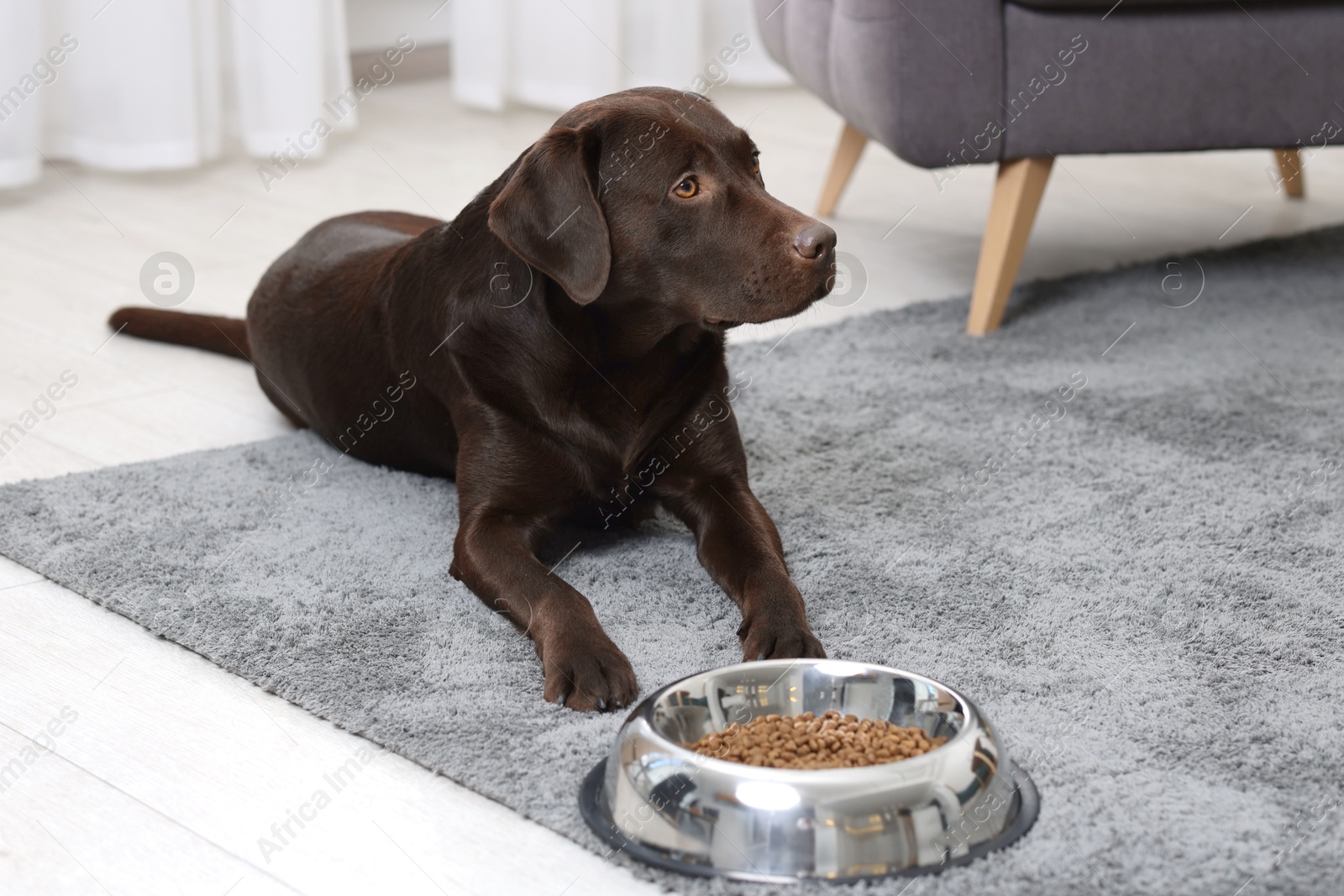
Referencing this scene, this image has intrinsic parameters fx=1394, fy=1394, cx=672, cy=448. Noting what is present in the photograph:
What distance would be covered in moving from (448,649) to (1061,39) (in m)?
1.98

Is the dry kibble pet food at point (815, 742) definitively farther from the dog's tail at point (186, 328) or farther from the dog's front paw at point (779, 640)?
the dog's tail at point (186, 328)

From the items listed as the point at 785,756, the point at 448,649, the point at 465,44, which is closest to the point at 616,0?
the point at 465,44

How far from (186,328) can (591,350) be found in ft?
4.63

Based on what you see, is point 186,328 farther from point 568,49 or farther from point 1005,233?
point 568,49

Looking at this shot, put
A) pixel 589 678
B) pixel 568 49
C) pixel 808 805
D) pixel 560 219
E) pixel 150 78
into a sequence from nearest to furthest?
pixel 808 805
pixel 589 678
pixel 560 219
pixel 150 78
pixel 568 49

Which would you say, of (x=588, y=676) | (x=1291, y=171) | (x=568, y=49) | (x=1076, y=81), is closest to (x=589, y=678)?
(x=588, y=676)

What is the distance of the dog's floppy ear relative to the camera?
1.72m

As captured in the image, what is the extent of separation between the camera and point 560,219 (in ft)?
5.67

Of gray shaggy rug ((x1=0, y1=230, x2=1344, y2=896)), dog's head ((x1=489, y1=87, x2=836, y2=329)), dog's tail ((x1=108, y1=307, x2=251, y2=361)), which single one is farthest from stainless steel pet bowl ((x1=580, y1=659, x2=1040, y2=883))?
dog's tail ((x1=108, y1=307, x2=251, y2=361))

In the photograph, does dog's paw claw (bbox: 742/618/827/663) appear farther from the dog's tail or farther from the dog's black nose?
→ the dog's tail

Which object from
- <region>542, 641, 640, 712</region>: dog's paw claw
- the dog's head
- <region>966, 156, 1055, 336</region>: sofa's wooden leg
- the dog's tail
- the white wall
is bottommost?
the white wall

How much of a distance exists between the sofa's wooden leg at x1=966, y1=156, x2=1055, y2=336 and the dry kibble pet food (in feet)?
6.07

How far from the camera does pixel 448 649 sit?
5.56 feet

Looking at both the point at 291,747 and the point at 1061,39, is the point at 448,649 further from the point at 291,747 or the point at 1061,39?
the point at 1061,39
